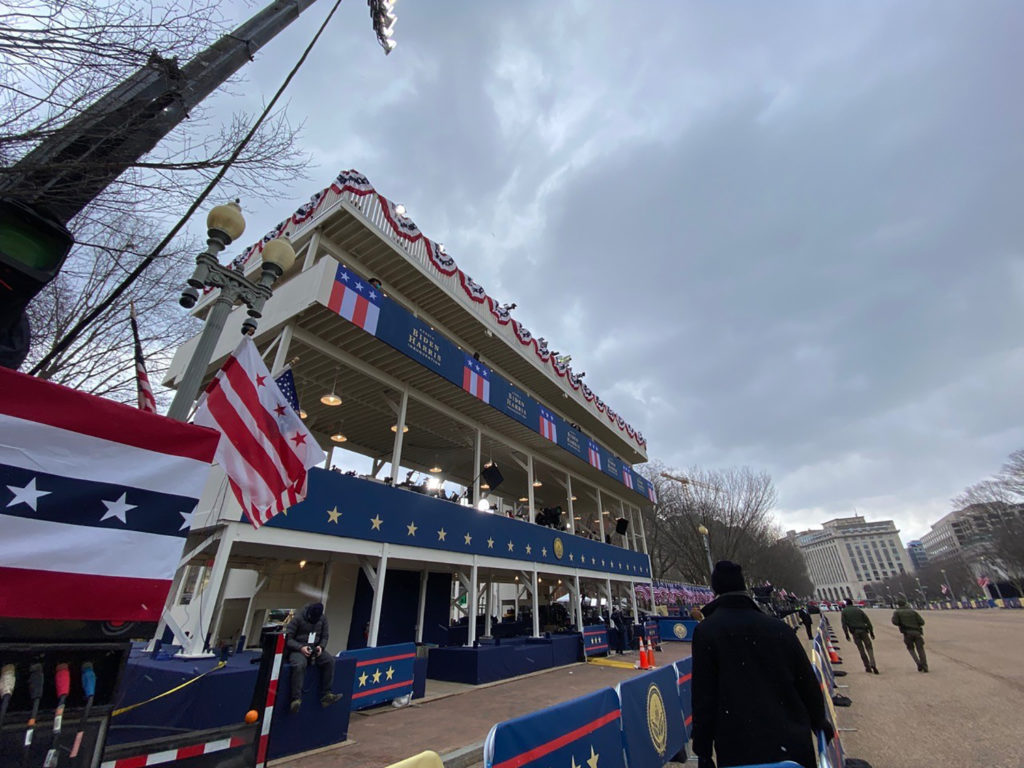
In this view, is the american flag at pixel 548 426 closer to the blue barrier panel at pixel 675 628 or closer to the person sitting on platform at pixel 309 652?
the person sitting on platform at pixel 309 652

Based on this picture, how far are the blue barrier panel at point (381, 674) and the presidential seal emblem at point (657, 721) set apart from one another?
16.6ft

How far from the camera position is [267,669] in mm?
4363

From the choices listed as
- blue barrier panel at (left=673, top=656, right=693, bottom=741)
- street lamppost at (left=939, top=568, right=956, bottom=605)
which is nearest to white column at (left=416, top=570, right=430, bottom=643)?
blue barrier panel at (left=673, top=656, right=693, bottom=741)

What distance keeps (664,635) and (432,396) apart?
18661mm

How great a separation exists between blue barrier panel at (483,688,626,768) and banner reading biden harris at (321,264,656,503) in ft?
27.3

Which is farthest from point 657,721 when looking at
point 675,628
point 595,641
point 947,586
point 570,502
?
point 947,586

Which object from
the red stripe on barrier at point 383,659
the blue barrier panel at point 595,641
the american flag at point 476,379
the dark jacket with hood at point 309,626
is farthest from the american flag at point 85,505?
the blue barrier panel at point 595,641

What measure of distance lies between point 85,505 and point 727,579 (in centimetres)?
381

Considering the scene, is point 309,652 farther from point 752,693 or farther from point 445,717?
point 752,693

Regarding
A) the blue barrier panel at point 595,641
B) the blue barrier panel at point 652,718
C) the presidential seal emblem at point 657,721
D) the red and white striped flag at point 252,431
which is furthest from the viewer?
the blue barrier panel at point 595,641

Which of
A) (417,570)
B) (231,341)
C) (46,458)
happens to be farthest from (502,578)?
(46,458)

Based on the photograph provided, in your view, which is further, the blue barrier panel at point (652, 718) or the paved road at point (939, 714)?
the paved road at point (939, 714)

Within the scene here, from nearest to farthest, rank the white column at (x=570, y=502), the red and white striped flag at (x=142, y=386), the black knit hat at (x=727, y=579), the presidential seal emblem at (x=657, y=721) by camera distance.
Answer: the black knit hat at (x=727, y=579) → the red and white striped flag at (x=142, y=386) → the presidential seal emblem at (x=657, y=721) → the white column at (x=570, y=502)

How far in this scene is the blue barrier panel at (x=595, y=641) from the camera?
52.4 ft
